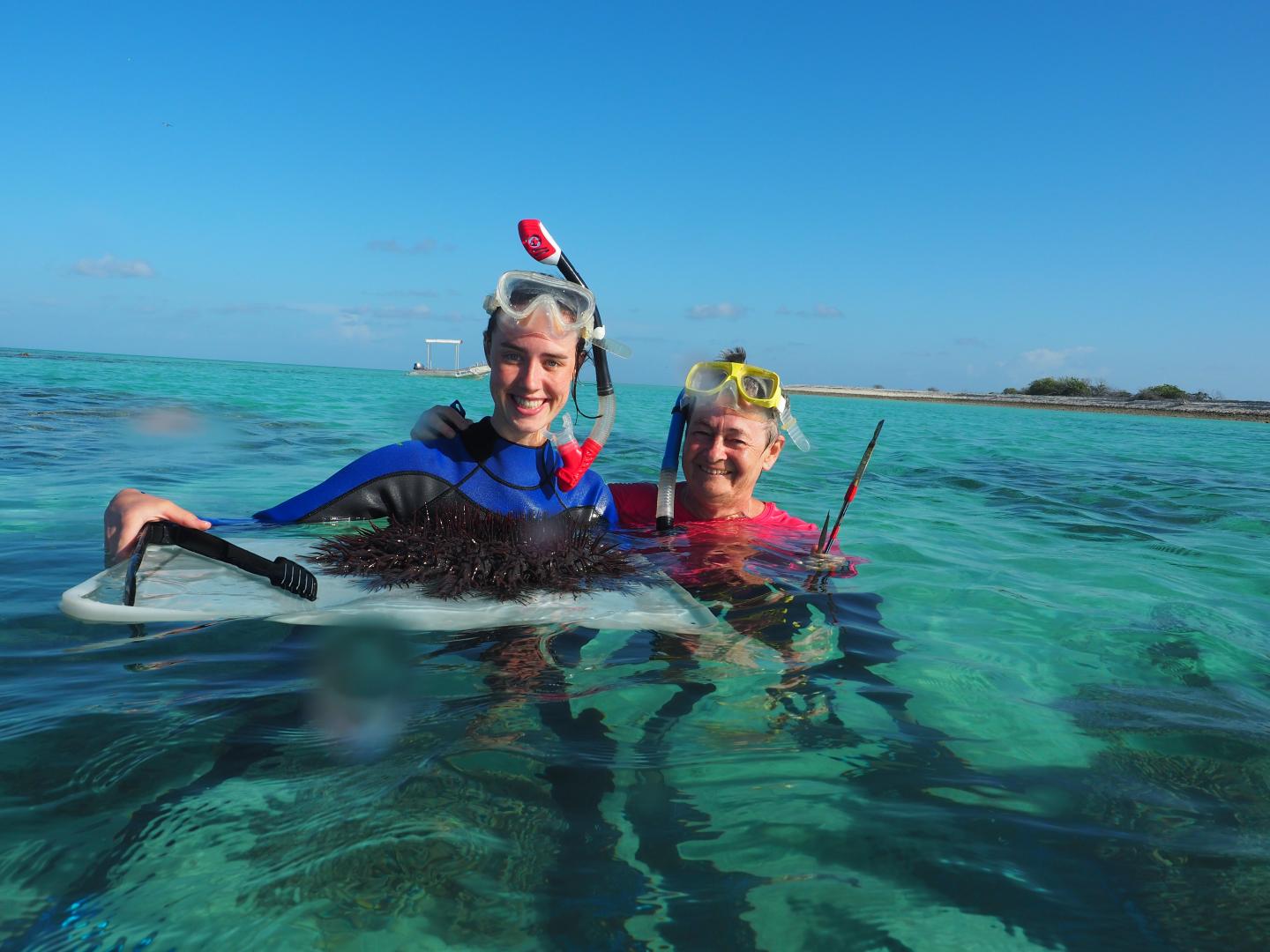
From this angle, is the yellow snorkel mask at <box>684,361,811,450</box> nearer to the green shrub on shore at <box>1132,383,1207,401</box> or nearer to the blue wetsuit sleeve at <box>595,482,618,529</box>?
the blue wetsuit sleeve at <box>595,482,618,529</box>

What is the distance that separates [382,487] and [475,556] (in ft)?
2.86

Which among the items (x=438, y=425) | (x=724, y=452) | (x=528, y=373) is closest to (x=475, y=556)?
(x=528, y=373)

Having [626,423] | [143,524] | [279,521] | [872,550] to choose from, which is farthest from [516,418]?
[626,423]

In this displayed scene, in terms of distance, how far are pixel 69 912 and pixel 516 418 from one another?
252 centimetres

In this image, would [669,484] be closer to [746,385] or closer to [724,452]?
[724,452]

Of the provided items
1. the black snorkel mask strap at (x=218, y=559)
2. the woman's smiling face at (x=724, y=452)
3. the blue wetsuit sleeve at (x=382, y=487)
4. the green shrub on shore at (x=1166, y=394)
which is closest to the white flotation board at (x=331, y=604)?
the black snorkel mask strap at (x=218, y=559)

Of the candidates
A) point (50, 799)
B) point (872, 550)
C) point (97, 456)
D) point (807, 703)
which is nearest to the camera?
point (50, 799)

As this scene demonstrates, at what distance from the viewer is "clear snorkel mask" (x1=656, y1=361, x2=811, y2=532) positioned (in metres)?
4.26

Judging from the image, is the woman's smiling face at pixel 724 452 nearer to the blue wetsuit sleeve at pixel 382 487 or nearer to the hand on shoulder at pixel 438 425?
the hand on shoulder at pixel 438 425

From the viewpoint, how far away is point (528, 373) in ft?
11.8

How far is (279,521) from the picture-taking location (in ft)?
12.2

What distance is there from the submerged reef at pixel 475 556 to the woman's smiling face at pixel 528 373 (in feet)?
1.94

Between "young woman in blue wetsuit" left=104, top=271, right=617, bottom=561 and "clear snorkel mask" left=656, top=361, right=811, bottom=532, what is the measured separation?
610 millimetres

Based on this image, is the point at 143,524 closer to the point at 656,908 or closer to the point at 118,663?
the point at 118,663
